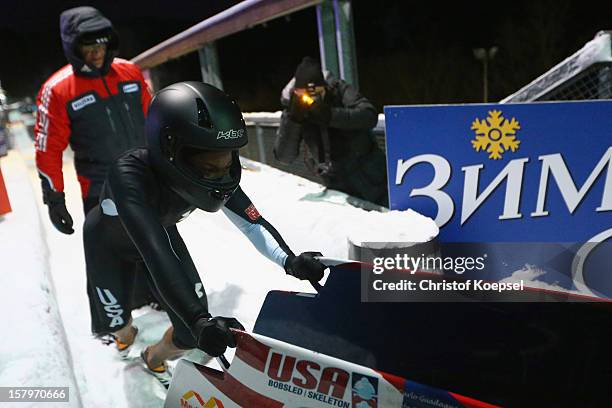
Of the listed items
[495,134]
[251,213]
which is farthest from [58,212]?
[495,134]

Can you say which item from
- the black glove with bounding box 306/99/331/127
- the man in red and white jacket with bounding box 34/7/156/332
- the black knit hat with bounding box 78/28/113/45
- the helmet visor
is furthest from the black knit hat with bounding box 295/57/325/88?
the helmet visor

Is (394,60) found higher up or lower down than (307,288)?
higher up

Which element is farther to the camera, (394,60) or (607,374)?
(394,60)

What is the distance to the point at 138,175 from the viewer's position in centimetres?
165

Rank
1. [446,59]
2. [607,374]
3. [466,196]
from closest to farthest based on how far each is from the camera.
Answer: [607,374], [466,196], [446,59]

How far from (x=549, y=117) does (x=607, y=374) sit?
132cm

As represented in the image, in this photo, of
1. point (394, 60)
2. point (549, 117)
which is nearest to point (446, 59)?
point (394, 60)

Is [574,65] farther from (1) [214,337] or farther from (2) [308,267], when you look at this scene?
(1) [214,337]

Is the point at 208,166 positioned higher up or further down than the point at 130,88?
further down

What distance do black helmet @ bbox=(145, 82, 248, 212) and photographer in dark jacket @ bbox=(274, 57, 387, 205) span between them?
1.65 metres

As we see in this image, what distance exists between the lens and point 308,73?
9.97ft

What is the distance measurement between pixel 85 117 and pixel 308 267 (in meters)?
1.50

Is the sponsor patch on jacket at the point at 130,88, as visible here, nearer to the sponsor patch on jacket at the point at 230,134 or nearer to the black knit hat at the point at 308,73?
the black knit hat at the point at 308,73

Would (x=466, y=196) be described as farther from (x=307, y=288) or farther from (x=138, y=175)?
(x=138, y=175)
